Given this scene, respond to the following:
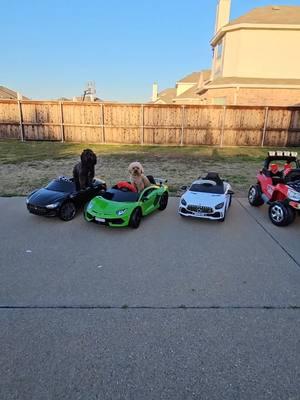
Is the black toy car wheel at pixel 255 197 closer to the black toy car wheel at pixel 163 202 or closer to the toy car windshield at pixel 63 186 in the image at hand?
the black toy car wheel at pixel 163 202

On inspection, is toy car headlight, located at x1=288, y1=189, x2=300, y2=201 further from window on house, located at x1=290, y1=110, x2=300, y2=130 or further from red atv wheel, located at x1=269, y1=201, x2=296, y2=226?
window on house, located at x1=290, y1=110, x2=300, y2=130

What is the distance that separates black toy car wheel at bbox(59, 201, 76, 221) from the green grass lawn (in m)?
2.80

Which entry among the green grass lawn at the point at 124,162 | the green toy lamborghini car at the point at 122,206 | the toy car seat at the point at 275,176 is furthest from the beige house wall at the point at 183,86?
the green toy lamborghini car at the point at 122,206

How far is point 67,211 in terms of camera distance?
249 inches

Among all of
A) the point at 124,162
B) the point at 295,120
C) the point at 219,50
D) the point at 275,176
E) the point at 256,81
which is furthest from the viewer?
the point at 219,50

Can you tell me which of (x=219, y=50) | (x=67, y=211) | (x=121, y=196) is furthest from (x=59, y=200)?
(x=219, y=50)

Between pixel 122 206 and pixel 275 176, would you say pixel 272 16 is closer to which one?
pixel 275 176

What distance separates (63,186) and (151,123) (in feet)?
39.4

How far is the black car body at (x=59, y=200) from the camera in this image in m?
6.08

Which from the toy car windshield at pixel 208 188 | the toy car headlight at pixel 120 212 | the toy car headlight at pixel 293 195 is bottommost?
the toy car headlight at pixel 120 212

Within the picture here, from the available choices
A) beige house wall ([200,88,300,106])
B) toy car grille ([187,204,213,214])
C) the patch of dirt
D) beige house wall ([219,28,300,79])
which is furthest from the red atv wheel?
beige house wall ([219,28,300,79])

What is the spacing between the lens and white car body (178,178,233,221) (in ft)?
20.4

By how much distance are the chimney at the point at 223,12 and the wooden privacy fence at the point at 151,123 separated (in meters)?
10.9

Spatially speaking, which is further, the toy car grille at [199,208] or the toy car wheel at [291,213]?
the toy car grille at [199,208]
